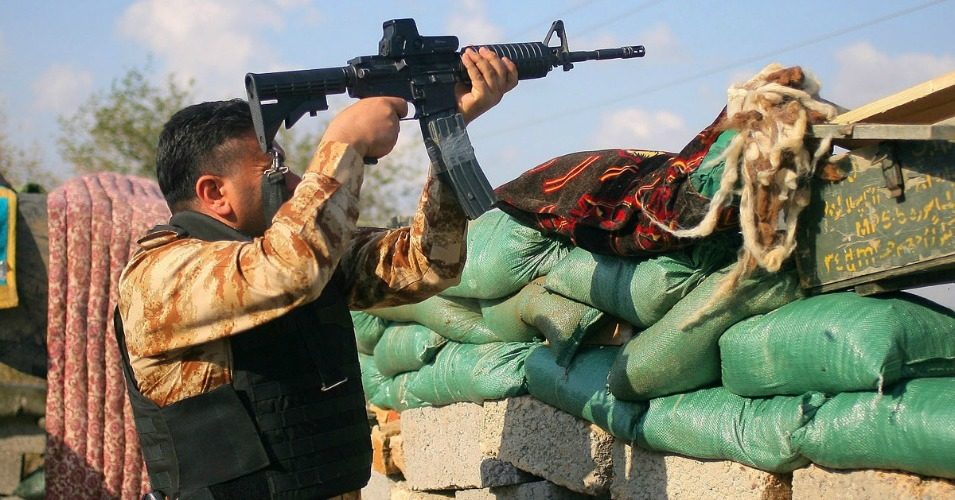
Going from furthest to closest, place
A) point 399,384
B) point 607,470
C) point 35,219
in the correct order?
point 399,384
point 35,219
point 607,470

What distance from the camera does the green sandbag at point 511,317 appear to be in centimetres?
349

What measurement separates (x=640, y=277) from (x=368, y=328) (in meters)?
2.02

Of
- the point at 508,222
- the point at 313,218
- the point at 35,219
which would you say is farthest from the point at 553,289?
the point at 35,219

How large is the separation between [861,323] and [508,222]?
4.70ft

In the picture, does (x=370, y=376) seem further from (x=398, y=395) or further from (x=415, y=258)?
(x=415, y=258)

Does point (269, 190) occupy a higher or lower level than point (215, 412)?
higher

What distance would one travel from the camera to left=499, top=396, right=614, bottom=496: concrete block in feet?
10.5

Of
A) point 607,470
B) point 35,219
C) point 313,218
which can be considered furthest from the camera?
point 35,219

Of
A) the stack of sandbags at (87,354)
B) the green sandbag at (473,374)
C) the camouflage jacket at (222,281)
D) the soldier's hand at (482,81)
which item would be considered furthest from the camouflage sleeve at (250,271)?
the green sandbag at (473,374)

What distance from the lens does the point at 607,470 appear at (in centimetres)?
320

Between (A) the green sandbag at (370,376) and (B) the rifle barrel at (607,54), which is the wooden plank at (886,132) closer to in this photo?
(B) the rifle barrel at (607,54)

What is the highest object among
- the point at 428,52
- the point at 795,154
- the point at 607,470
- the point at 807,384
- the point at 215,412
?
the point at 428,52

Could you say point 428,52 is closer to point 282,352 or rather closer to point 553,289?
point 282,352

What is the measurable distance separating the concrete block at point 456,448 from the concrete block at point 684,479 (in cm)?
59
